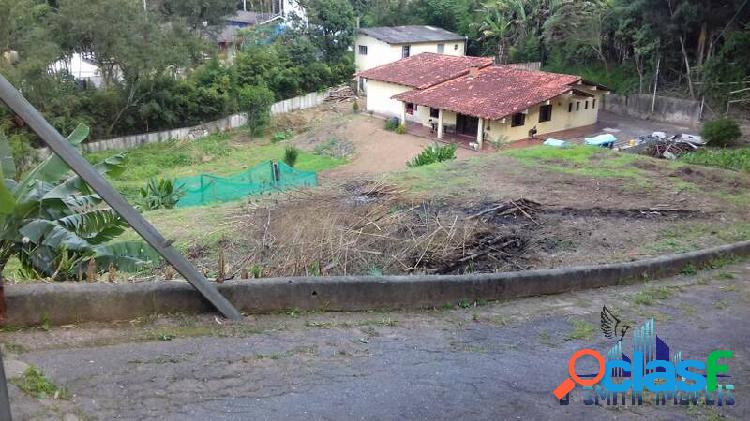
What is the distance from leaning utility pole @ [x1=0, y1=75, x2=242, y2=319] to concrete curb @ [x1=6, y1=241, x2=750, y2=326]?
245mm

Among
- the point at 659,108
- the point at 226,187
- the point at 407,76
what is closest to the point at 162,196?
the point at 226,187

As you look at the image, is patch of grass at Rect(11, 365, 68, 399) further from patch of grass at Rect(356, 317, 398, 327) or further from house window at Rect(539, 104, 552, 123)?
house window at Rect(539, 104, 552, 123)

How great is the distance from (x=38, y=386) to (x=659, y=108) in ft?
120

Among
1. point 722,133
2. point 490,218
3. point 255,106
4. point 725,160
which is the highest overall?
point 490,218

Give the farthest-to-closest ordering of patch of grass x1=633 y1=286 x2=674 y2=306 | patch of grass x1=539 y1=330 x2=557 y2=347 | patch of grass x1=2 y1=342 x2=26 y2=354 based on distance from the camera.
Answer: patch of grass x1=633 y1=286 x2=674 y2=306
patch of grass x1=539 y1=330 x2=557 y2=347
patch of grass x1=2 y1=342 x2=26 y2=354

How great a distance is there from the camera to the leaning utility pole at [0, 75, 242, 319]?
4457mm

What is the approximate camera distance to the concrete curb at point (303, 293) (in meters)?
5.46

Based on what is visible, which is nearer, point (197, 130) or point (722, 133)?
point (722, 133)

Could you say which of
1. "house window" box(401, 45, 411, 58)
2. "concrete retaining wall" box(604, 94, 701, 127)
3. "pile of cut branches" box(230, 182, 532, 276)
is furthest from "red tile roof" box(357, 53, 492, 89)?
"pile of cut branches" box(230, 182, 532, 276)

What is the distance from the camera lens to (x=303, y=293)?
6336mm

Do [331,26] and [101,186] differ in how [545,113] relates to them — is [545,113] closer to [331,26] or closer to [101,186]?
[331,26]

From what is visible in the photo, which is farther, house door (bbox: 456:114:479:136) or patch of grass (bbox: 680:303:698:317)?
house door (bbox: 456:114:479:136)

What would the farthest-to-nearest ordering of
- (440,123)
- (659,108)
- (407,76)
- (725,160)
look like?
(407,76), (659,108), (440,123), (725,160)

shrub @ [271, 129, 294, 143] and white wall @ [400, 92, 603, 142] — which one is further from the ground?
white wall @ [400, 92, 603, 142]
